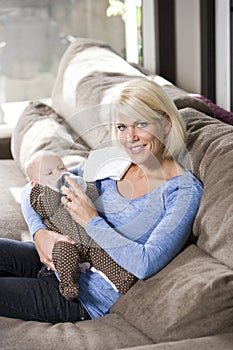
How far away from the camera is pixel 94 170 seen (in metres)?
2.25

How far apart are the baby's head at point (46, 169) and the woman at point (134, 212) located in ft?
0.38

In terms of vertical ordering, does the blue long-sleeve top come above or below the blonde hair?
below

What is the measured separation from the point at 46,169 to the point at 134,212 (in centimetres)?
33

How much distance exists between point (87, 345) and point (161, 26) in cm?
254

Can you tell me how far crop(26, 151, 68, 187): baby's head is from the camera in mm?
2238

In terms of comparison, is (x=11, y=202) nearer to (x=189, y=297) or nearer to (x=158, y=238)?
(x=158, y=238)

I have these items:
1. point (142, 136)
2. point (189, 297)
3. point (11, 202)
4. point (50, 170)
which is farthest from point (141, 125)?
point (11, 202)

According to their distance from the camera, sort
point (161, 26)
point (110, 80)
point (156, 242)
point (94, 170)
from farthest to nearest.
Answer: point (161, 26), point (110, 80), point (94, 170), point (156, 242)

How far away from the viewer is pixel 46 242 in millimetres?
2201

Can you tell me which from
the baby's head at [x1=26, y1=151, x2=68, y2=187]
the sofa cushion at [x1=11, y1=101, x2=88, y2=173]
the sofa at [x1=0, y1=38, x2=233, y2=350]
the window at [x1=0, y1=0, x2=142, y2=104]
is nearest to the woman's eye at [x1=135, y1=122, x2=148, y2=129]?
the sofa at [x1=0, y1=38, x2=233, y2=350]

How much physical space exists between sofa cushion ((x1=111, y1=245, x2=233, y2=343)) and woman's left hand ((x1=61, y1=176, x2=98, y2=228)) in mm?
218

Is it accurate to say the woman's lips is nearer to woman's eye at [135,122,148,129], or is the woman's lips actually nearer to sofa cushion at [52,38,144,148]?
woman's eye at [135,122,148,129]

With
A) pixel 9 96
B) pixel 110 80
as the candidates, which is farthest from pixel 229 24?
pixel 9 96

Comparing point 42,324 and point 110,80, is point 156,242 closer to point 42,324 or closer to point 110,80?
point 42,324
